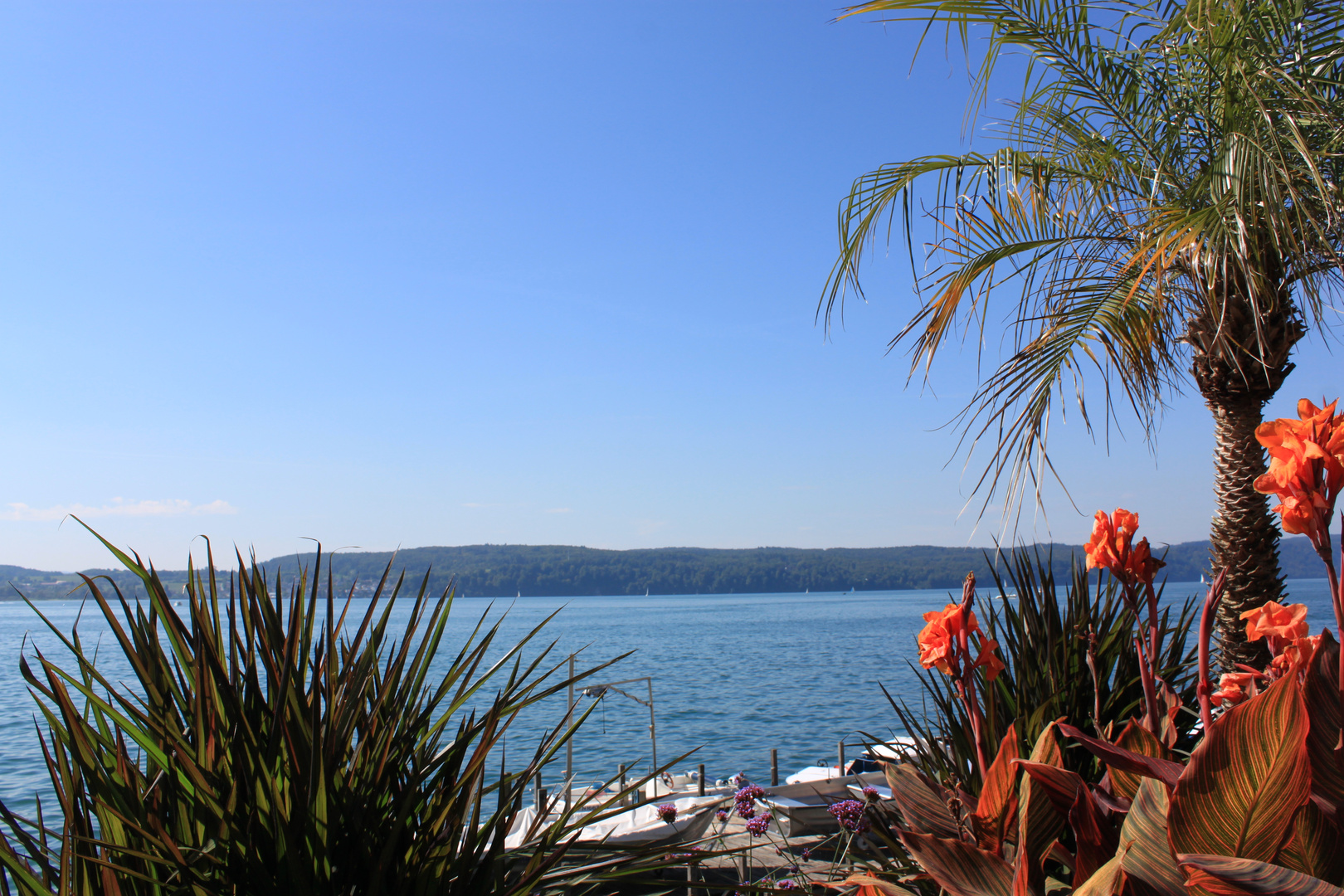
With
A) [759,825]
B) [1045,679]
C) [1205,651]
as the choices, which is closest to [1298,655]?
[1205,651]

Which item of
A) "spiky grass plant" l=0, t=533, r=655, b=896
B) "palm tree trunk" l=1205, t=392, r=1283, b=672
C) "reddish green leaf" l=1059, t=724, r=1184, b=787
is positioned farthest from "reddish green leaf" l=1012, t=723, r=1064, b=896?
"palm tree trunk" l=1205, t=392, r=1283, b=672

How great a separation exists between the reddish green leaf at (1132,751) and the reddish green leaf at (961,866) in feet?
0.89

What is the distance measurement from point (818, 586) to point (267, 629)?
201 meters

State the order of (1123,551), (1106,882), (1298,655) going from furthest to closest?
1. (1123,551)
2. (1298,655)
3. (1106,882)

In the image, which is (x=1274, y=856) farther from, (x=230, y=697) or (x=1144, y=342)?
(x=1144, y=342)

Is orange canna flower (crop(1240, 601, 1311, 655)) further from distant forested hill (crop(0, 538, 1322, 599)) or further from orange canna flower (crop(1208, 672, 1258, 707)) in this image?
distant forested hill (crop(0, 538, 1322, 599))

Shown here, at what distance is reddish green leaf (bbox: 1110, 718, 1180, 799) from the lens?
1.58 m

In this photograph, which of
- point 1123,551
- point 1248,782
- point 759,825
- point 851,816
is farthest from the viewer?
point 759,825

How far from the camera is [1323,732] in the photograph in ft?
4.41

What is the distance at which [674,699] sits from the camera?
143 feet

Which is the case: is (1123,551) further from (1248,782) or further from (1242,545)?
(1242,545)

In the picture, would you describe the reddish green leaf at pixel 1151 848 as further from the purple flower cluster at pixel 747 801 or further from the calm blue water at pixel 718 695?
the purple flower cluster at pixel 747 801

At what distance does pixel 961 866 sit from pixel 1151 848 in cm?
39

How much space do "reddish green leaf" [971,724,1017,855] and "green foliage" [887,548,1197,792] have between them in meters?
1.62
